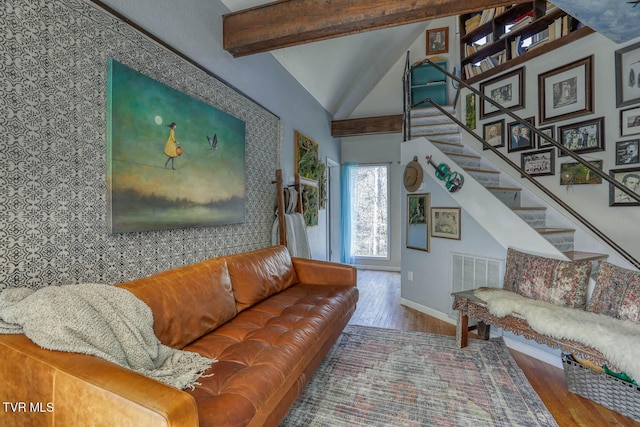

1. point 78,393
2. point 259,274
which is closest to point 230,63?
point 259,274

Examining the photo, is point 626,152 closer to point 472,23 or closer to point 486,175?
point 486,175

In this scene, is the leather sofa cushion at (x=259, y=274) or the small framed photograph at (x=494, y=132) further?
the small framed photograph at (x=494, y=132)

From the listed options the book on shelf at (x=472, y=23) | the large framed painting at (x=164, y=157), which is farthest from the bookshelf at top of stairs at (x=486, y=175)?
the large framed painting at (x=164, y=157)

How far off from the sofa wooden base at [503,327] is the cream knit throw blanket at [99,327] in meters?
2.00

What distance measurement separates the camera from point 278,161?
3186 millimetres

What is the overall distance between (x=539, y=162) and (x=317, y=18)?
2.88 meters

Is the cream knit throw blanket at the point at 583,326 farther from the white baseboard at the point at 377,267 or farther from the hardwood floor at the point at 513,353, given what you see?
the white baseboard at the point at 377,267

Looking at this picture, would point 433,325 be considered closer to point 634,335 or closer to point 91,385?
point 634,335

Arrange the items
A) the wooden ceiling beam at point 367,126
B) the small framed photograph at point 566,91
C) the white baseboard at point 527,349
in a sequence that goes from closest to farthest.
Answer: the white baseboard at point 527,349 → the small framed photograph at point 566,91 → the wooden ceiling beam at point 367,126

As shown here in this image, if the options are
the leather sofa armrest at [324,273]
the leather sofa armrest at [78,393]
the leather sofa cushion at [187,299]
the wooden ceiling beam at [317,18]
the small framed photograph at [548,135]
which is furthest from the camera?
the small framed photograph at [548,135]

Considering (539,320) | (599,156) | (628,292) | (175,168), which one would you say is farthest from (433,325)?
(175,168)

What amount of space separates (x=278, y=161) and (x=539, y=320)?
2.58 metres

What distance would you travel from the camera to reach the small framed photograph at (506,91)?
3.54 m

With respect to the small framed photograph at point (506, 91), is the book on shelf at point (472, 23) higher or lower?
higher
